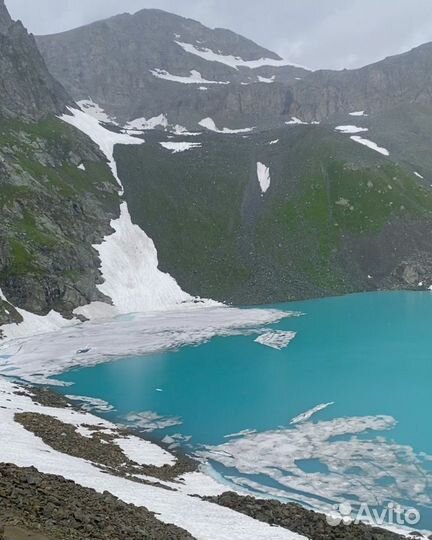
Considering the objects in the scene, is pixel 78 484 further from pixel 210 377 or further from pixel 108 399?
pixel 210 377

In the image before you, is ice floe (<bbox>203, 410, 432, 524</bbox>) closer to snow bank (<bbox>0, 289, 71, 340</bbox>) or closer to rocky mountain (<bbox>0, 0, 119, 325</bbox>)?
snow bank (<bbox>0, 289, 71, 340</bbox>)

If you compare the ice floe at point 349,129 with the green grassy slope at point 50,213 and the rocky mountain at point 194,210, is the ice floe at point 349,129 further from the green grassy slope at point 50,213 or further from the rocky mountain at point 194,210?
the green grassy slope at point 50,213

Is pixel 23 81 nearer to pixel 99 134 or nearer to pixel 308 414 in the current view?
pixel 99 134

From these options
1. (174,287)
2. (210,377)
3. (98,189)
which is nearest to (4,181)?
(98,189)

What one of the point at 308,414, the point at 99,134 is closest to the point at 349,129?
the point at 99,134

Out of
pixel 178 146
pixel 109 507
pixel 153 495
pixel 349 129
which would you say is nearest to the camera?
pixel 109 507

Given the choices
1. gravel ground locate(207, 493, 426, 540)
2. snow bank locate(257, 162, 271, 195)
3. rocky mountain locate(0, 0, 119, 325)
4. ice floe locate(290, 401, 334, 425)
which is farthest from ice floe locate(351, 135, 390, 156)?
gravel ground locate(207, 493, 426, 540)
